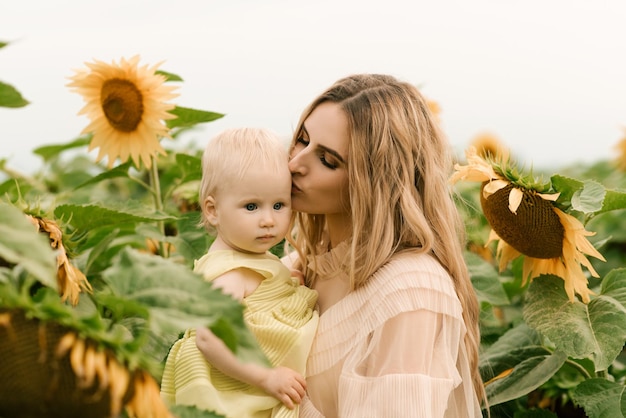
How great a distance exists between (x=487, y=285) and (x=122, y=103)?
111 cm

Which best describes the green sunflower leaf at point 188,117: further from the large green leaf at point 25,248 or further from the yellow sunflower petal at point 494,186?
the large green leaf at point 25,248

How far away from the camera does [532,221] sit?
188 centimetres

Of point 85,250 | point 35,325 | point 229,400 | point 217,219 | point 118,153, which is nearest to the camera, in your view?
point 35,325

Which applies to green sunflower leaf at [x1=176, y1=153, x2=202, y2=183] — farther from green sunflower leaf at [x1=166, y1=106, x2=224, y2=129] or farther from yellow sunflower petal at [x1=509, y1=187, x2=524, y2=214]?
yellow sunflower petal at [x1=509, y1=187, x2=524, y2=214]

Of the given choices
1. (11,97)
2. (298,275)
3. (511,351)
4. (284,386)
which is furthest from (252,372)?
(511,351)

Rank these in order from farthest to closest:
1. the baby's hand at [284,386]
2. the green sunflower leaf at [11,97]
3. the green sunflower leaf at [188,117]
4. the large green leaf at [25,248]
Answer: the green sunflower leaf at [188,117]
the baby's hand at [284,386]
the green sunflower leaf at [11,97]
the large green leaf at [25,248]

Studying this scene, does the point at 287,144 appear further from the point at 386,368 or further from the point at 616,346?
the point at 616,346

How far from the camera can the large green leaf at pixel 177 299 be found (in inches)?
32.8

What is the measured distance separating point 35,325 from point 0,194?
1.24m

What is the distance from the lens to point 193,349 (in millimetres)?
1651

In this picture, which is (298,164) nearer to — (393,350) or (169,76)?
(393,350)

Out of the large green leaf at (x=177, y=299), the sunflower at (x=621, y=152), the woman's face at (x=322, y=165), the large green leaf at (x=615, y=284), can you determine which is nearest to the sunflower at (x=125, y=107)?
the woman's face at (x=322, y=165)

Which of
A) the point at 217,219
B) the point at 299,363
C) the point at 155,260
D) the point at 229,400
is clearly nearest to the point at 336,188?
the point at 217,219

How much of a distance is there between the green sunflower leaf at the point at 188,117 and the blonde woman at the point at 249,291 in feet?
1.37
